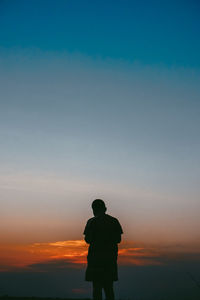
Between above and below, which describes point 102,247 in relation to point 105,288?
above

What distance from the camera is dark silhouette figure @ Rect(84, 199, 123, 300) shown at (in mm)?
6582

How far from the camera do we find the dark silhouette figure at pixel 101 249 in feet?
21.6

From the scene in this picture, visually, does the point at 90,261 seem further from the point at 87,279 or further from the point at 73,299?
the point at 73,299

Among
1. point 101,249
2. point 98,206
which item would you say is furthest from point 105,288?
point 98,206

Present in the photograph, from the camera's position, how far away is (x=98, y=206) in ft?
22.1

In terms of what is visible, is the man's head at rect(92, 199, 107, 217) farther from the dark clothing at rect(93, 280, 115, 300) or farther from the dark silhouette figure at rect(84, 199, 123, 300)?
the dark clothing at rect(93, 280, 115, 300)

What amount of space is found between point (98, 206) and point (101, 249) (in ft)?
2.68

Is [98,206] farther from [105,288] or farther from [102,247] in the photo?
[105,288]

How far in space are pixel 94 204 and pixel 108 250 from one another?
0.92 meters

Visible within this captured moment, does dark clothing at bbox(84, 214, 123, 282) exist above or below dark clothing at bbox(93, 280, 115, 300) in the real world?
above

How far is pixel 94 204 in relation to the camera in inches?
265

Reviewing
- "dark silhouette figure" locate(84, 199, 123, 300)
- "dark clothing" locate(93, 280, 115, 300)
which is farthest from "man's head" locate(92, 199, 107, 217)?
"dark clothing" locate(93, 280, 115, 300)

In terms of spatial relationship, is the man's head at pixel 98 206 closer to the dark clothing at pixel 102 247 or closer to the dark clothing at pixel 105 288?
the dark clothing at pixel 102 247

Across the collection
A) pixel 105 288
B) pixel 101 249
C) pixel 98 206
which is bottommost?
pixel 105 288
